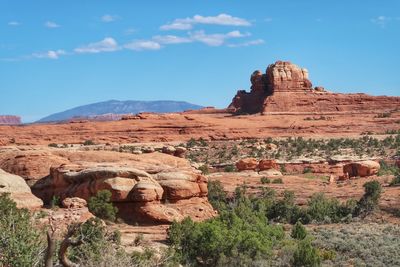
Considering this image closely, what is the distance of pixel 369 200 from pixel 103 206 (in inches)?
501

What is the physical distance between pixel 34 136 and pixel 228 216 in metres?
43.4

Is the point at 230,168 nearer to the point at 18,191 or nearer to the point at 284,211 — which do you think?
the point at 284,211

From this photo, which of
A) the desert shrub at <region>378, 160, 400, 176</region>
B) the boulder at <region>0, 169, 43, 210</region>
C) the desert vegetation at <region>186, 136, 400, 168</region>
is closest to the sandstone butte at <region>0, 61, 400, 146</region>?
the desert vegetation at <region>186, 136, 400, 168</region>

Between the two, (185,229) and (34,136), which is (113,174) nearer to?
(185,229)

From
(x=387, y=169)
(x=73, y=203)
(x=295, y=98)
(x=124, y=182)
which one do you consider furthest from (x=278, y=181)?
(x=295, y=98)

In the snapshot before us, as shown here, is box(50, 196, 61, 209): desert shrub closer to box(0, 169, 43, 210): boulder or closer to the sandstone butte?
box(0, 169, 43, 210): boulder

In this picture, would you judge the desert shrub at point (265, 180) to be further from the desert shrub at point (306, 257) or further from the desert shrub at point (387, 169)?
the desert shrub at point (306, 257)

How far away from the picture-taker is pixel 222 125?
218 feet

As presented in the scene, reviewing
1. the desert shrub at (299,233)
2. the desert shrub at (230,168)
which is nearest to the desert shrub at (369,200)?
the desert shrub at (299,233)

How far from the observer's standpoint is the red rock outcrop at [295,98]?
7775 centimetres

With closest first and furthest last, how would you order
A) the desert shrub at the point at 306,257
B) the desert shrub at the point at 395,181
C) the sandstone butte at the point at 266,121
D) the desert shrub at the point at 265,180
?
the desert shrub at the point at 306,257
the desert shrub at the point at 395,181
the desert shrub at the point at 265,180
the sandstone butte at the point at 266,121

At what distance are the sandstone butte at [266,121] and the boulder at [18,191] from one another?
116 ft

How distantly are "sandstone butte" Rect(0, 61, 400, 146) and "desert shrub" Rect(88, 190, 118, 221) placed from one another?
3649cm

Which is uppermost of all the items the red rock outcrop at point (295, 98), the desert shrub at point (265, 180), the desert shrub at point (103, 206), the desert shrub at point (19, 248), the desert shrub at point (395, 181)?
the red rock outcrop at point (295, 98)
